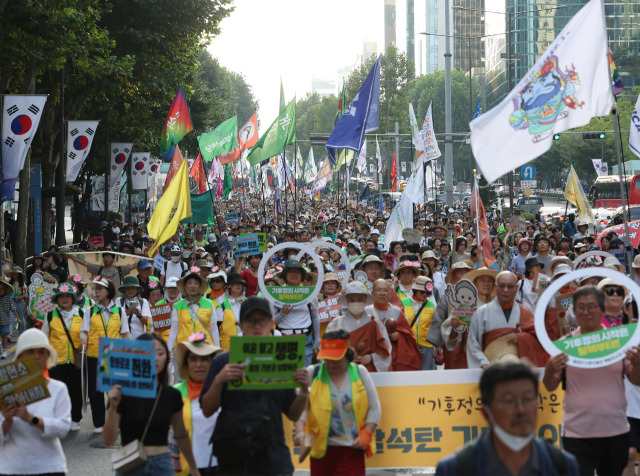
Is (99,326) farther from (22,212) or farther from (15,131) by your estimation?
(22,212)

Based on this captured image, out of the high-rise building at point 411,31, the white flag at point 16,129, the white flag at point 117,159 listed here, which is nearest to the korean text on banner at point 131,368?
the white flag at point 16,129

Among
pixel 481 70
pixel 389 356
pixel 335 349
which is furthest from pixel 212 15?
pixel 481 70

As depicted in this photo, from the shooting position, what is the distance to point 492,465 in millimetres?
3604

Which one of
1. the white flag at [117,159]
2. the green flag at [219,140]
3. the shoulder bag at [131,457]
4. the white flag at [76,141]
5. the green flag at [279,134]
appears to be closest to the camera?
the shoulder bag at [131,457]

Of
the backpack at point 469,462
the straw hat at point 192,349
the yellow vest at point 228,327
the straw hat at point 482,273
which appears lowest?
the yellow vest at point 228,327

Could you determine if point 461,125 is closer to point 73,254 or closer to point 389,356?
point 73,254

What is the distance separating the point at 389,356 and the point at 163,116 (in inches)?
1178

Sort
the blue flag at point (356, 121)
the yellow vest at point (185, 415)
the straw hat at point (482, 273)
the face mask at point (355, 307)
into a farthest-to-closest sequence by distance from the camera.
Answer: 1. the blue flag at point (356, 121)
2. the straw hat at point (482, 273)
3. the face mask at point (355, 307)
4. the yellow vest at point (185, 415)

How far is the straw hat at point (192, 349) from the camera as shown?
6.02m

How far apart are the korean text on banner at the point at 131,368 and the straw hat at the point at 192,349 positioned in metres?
0.71

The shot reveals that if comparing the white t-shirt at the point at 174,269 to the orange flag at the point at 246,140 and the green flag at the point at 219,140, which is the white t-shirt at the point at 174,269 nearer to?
the green flag at the point at 219,140

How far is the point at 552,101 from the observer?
8.00 m

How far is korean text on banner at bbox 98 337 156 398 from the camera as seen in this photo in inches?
207

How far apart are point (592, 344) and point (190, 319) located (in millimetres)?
4995
